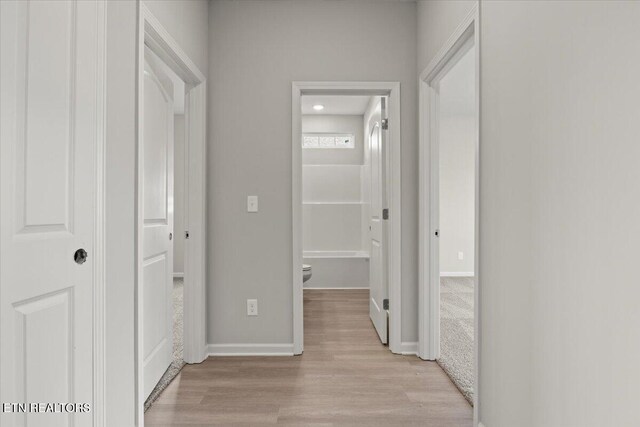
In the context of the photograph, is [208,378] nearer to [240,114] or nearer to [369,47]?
[240,114]

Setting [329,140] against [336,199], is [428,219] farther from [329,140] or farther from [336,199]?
[329,140]

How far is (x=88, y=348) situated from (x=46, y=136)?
2.46 ft

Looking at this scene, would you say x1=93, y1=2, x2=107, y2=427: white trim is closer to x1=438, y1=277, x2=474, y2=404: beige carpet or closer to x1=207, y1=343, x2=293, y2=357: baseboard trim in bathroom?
x1=207, y1=343, x2=293, y2=357: baseboard trim in bathroom

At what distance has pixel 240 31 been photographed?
109 inches

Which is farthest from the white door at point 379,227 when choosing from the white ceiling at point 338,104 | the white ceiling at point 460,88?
the white ceiling at point 338,104

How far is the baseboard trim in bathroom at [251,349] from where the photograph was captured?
2779 millimetres

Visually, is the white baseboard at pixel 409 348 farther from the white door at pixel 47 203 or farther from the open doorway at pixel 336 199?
the white door at pixel 47 203

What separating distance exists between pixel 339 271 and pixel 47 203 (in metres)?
4.19

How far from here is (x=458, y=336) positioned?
10.3 feet

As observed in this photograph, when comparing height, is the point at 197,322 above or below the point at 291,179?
below

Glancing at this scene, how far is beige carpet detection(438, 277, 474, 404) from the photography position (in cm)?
238

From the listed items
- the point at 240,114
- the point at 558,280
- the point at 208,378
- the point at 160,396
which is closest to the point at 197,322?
the point at 208,378

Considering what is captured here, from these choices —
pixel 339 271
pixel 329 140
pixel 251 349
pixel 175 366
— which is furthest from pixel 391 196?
pixel 329 140

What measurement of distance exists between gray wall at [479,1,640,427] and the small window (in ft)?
13.4
